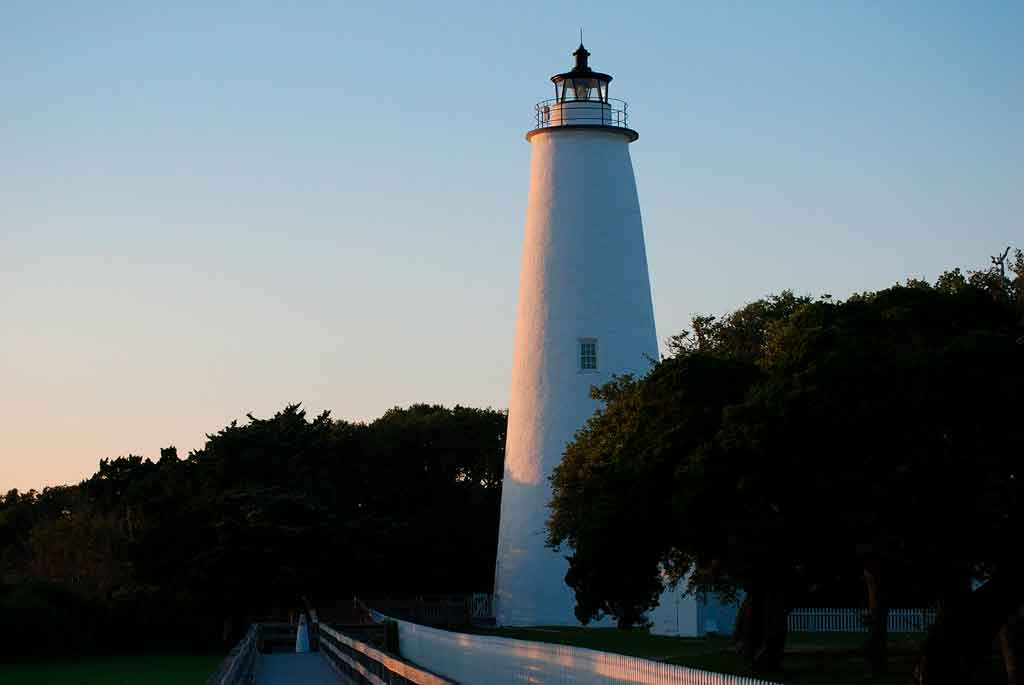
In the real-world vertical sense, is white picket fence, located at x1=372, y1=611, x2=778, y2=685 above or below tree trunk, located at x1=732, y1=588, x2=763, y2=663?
below

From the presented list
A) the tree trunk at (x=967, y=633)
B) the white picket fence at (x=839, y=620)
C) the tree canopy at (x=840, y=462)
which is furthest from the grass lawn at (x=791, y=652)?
the tree trunk at (x=967, y=633)

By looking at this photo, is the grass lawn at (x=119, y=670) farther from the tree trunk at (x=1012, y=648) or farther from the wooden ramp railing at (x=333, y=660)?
the tree trunk at (x=1012, y=648)

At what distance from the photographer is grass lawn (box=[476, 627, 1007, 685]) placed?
95.0ft

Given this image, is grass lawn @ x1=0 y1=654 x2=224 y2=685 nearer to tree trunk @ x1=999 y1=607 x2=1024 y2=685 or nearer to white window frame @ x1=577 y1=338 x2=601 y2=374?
white window frame @ x1=577 y1=338 x2=601 y2=374

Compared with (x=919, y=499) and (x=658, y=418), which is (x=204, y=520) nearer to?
(x=658, y=418)

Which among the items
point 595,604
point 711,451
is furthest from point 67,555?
point 711,451

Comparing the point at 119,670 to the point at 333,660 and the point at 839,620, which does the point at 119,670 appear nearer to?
the point at 333,660

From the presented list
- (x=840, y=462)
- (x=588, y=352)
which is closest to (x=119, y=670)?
(x=588, y=352)

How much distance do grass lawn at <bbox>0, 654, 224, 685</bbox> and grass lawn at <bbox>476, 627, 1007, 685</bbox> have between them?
8.85 meters

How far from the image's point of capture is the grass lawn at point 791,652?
29.0 m

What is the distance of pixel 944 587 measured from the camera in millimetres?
24297

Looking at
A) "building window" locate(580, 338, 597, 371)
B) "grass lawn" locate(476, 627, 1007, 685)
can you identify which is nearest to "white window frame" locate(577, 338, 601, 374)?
"building window" locate(580, 338, 597, 371)

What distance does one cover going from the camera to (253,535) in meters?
48.1

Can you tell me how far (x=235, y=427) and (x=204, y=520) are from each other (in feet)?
15.0
